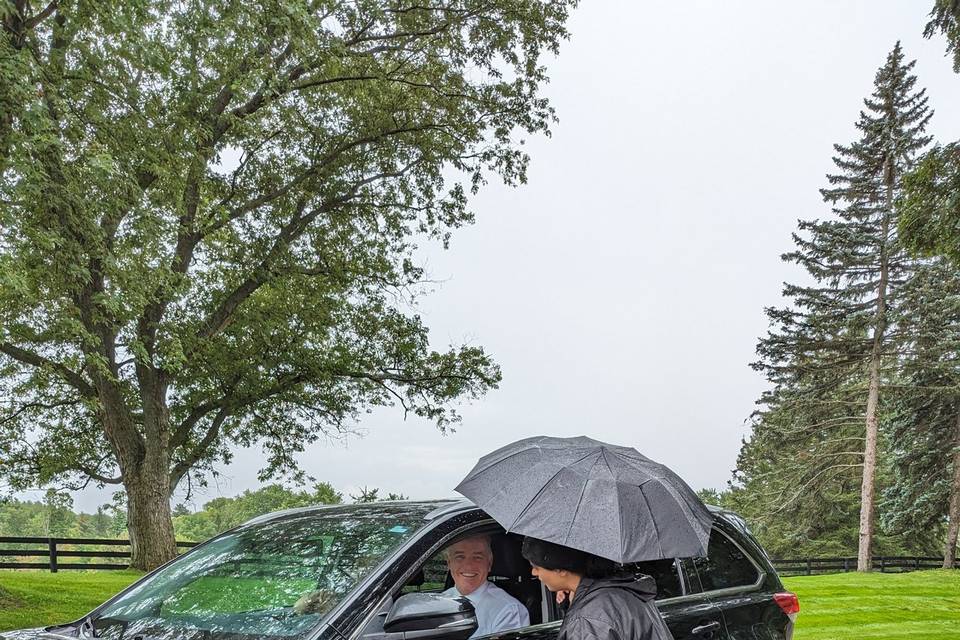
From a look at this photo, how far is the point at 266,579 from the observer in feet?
10.8

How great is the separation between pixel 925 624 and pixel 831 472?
22.7 meters

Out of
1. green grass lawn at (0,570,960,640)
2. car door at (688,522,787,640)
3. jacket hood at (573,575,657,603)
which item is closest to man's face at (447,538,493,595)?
jacket hood at (573,575,657,603)

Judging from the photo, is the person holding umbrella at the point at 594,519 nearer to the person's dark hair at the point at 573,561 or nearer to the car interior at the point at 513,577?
the person's dark hair at the point at 573,561

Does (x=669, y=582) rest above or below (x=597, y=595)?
below

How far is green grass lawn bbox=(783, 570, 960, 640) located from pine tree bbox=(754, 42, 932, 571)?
33.2 feet

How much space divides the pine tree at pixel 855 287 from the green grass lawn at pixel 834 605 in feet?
41.0

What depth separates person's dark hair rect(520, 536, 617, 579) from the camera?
2.53m

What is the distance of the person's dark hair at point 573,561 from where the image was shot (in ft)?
8.29

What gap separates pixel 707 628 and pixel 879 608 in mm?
14879

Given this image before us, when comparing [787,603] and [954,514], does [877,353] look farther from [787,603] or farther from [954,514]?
[787,603]

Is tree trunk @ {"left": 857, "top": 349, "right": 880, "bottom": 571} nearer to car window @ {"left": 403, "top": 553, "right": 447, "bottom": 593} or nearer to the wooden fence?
the wooden fence

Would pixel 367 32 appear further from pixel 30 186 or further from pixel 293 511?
pixel 293 511

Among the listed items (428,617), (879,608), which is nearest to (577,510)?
(428,617)

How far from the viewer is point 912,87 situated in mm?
33219
